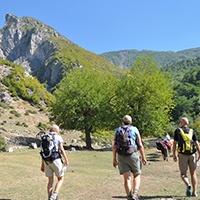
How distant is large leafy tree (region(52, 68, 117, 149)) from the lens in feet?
90.9

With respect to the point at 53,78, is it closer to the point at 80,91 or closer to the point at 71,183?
the point at 80,91

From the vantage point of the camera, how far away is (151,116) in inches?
1040

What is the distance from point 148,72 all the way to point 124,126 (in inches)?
856

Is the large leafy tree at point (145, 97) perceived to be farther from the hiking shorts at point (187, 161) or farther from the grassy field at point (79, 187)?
the hiking shorts at point (187, 161)

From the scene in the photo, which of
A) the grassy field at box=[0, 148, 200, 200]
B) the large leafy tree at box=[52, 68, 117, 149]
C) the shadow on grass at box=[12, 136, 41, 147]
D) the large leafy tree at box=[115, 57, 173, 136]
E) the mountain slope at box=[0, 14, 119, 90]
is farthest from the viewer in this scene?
the mountain slope at box=[0, 14, 119, 90]

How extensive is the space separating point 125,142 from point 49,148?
1892mm

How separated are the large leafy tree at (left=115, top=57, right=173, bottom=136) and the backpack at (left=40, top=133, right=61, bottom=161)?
19875 mm

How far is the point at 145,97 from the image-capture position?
27.2m

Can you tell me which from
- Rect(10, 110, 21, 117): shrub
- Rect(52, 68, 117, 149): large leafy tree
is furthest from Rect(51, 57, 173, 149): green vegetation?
Rect(10, 110, 21, 117): shrub

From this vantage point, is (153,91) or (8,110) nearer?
(153,91)

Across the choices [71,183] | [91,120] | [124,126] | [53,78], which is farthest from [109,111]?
[53,78]

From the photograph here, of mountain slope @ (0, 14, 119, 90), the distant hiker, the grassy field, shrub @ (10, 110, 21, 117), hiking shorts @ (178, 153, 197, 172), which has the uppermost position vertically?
mountain slope @ (0, 14, 119, 90)

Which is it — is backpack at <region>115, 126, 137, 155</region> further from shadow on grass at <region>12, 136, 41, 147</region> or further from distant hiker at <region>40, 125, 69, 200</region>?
shadow on grass at <region>12, 136, 41, 147</region>

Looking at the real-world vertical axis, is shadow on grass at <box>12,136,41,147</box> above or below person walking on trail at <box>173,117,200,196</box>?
below
